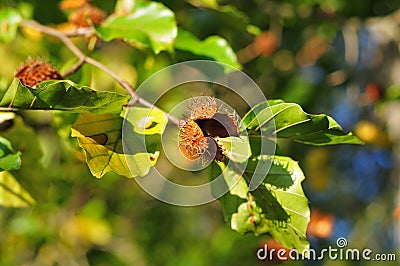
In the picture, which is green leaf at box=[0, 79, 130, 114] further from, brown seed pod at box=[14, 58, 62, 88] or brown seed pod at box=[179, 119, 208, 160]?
brown seed pod at box=[14, 58, 62, 88]

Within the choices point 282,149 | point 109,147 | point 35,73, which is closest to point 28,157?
point 35,73

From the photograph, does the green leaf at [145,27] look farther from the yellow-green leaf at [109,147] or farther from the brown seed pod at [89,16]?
the yellow-green leaf at [109,147]

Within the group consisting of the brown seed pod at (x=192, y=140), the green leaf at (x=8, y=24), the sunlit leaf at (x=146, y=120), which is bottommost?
the green leaf at (x=8, y=24)

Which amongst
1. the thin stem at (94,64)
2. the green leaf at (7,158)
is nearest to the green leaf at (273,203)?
the thin stem at (94,64)

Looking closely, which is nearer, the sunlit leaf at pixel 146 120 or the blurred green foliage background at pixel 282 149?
the sunlit leaf at pixel 146 120

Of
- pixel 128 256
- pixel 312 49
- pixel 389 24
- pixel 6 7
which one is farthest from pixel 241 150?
pixel 128 256

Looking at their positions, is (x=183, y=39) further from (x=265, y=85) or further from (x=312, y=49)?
(x=312, y=49)
